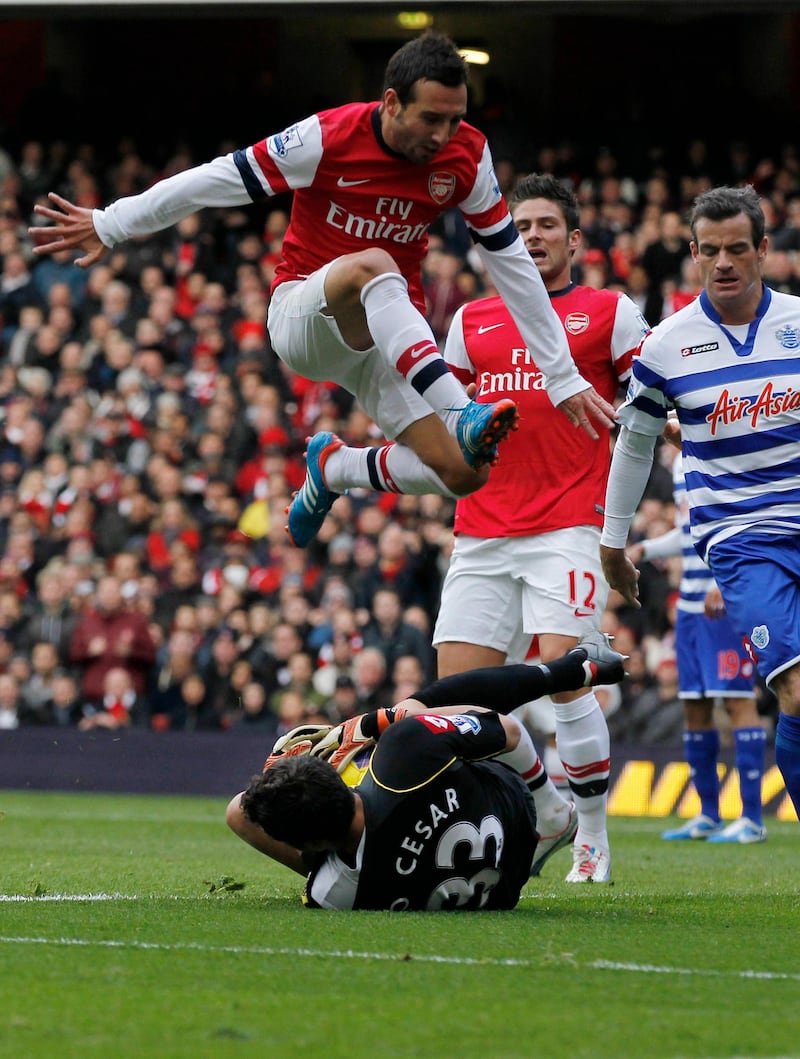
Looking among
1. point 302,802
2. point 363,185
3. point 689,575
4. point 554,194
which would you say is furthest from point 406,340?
point 689,575

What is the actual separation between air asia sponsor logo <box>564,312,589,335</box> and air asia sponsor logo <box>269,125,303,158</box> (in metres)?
1.79

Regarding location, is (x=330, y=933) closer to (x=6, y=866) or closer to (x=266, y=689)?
(x=6, y=866)

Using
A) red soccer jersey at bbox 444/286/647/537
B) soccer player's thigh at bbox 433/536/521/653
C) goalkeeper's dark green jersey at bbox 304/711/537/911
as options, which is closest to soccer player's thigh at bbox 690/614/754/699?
red soccer jersey at bbox 444/286/647/537

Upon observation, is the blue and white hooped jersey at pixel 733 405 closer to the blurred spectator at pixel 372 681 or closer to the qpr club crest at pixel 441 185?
the qpr club crest at pixel 441 185

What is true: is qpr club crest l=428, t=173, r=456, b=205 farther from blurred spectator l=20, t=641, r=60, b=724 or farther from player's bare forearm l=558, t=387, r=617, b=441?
blurred spectator l=20, t=641, r=60, b=724

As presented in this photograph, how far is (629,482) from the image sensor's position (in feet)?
22.5

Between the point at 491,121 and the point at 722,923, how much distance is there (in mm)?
15978

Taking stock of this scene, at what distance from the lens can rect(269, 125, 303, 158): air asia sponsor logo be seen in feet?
21.4

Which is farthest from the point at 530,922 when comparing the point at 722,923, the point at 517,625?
the point at 517,625

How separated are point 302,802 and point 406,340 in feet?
6.31

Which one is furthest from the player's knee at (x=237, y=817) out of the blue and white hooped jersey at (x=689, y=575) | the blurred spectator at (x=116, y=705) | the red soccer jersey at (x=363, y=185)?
the blurred spectator at (x=116, y=705)

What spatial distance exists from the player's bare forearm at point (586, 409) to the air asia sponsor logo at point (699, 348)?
1.65ft

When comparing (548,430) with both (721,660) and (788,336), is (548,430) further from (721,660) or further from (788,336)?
(721,660)

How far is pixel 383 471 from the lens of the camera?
7.16m
